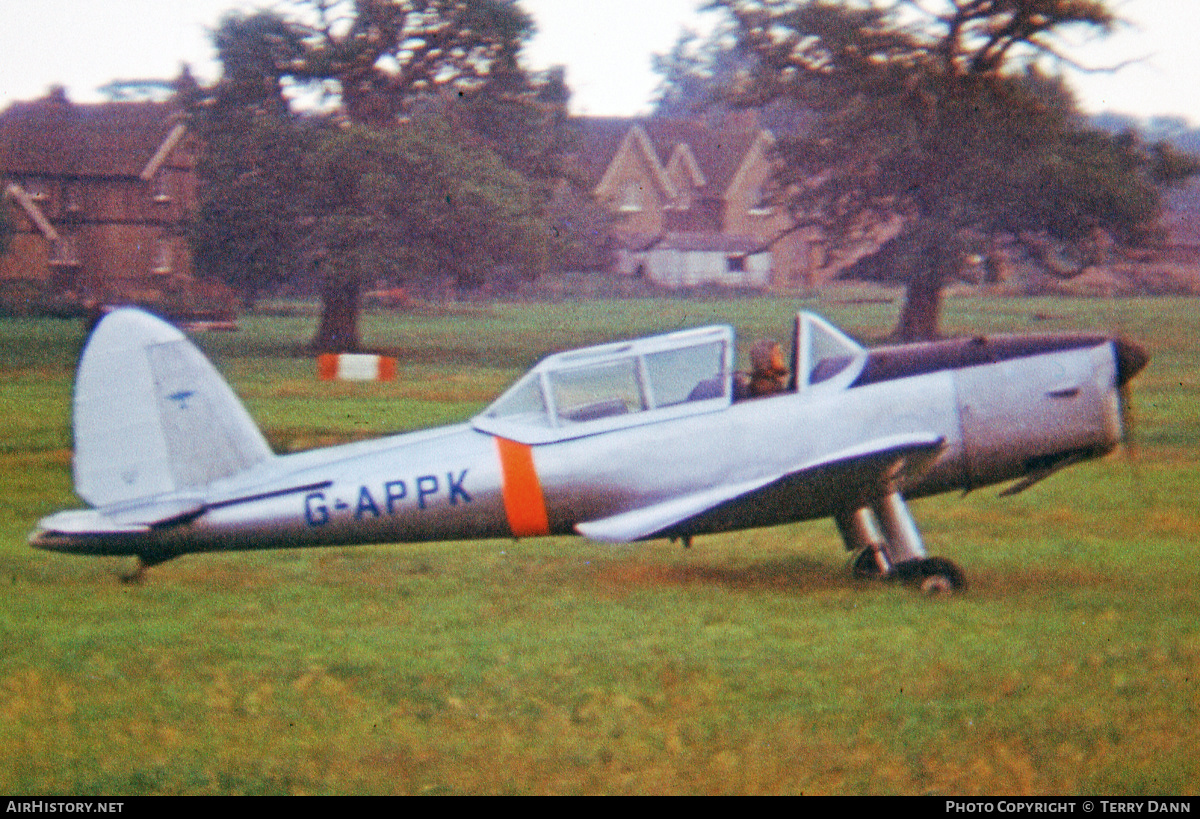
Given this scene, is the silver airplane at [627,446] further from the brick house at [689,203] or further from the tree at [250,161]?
the brick house at [689,203]

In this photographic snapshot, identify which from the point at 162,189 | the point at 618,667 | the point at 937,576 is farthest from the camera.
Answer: the point at 162,189

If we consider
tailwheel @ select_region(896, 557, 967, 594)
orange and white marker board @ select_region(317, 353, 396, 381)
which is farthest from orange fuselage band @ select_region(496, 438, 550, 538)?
orange and white marker board @ select_region(317, 353, 396, 381)

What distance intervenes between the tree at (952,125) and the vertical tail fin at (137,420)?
21.8 m

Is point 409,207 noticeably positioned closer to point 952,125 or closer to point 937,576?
point 952,125

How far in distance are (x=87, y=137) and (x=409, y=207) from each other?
34.9 ft

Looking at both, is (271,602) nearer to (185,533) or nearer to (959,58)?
(185,533)

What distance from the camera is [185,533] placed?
7.58 m

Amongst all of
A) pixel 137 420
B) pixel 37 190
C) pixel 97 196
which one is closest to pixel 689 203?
pixel 97 196

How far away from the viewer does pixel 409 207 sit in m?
26.5

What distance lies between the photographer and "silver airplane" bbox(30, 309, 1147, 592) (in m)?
7.62

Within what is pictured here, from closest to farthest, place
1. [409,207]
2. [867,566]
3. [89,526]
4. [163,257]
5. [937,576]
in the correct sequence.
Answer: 1. [89,526]
2. [937,576]
3. [867,566]
4. [409,207]
5. [163,257]

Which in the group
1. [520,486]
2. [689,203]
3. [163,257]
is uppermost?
[520,486]

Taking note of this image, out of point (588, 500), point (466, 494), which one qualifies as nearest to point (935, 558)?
point (588, 500)

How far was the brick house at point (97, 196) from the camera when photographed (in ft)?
92.1
